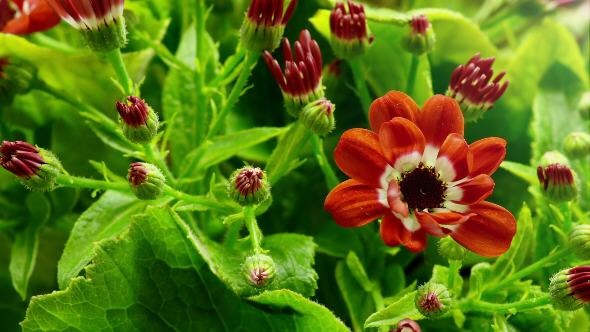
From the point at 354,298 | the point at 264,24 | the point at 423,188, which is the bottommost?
the point at 354,298

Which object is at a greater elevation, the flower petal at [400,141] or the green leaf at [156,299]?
the flower petal at [400,141]

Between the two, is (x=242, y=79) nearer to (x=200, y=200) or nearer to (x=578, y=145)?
(x=200, y=200)

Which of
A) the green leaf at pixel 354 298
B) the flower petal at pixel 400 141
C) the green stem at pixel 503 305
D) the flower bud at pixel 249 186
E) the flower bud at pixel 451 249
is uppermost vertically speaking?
the flower petal at pixel 400 141

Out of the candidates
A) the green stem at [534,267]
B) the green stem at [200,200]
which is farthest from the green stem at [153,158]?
the green stem at [534,267]

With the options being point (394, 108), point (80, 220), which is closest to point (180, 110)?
A: point (80, 220)

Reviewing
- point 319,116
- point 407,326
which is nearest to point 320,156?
point 319,116

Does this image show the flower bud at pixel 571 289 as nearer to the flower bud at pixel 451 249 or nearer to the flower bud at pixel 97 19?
the flower bud at pixel 451 249

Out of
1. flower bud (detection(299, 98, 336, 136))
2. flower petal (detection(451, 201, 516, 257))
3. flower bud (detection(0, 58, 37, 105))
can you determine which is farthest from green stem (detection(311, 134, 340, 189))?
flower bud (detection(0, 58, 37, 105))
